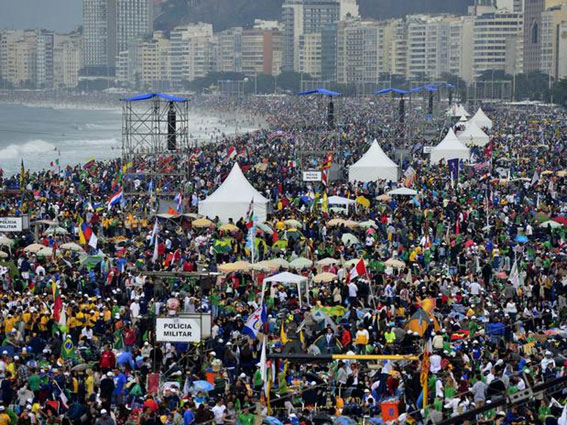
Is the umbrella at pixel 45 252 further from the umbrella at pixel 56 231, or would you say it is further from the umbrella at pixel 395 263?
the umbrella at pixel 395 263

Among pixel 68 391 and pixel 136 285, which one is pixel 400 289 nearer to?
pixel 136 285

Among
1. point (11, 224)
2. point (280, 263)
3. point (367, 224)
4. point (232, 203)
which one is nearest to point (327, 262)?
point (280, 263)

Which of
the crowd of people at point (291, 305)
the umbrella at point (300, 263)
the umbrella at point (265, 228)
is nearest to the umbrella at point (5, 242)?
the crowd of people at point (291, 305)

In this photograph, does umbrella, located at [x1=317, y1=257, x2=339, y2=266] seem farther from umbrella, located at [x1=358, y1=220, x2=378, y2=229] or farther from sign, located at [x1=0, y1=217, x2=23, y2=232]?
sign, located at [x1=0, y1=217, x2=23, y2=232]

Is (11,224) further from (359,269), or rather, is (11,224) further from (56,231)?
(359,269)

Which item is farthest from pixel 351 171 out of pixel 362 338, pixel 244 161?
pixel 362 338

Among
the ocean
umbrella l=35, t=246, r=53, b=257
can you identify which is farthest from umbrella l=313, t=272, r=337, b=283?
the ocean
